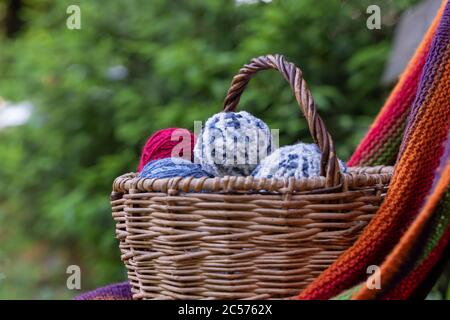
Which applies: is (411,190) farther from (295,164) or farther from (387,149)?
(387,149)

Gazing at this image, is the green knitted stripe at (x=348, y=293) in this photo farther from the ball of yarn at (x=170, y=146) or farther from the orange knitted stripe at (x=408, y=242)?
the ball of yarn at (x=170, y=146)

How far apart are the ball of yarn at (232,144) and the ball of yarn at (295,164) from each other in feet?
0.16

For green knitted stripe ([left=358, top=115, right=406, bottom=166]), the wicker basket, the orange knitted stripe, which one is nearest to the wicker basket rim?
the wicker basket

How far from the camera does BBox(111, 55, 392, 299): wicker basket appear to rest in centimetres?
73

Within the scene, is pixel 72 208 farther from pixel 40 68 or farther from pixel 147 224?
pixel 147 224

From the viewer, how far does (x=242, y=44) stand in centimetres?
195

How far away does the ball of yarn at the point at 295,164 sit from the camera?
0.77 metres

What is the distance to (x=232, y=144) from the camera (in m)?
0.81

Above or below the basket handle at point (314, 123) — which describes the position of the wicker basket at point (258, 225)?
below

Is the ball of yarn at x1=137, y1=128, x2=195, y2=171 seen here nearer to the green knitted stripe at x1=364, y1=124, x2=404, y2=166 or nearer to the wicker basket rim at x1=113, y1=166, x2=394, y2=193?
the wicker basket rim at x1=113, y1=166, x2=394, y2=193

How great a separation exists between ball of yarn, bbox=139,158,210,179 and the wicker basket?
4cm

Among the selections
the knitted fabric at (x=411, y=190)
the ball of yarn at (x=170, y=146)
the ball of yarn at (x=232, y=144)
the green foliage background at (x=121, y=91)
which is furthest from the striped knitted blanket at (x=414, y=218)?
the green foliage background at (x=121, y=91)

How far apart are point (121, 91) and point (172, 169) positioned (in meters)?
1.44

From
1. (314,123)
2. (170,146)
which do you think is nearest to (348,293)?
(314,123)
